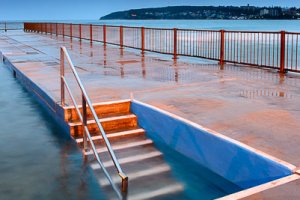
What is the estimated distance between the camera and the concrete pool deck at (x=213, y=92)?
5658 mm

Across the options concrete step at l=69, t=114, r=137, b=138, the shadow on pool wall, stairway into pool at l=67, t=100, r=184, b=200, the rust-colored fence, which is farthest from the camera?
the rust-colored fence

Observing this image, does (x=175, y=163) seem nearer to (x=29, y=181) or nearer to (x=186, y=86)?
Result: (x=29, y=181)

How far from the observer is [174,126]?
21.2 feet

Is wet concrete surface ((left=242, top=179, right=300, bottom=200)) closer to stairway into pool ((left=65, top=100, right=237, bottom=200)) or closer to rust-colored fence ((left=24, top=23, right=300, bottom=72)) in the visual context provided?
stairway into pool ((left=65, top=100, right=237, bottom=200))

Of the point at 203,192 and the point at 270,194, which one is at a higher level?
the point at 270,194

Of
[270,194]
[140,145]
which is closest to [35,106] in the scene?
[140,145]

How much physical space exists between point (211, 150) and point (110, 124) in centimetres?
228

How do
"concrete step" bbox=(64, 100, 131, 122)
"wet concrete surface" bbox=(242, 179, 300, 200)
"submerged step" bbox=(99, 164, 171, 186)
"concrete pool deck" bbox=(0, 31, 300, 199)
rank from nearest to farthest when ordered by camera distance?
1. "wet concrete surface" bbox=(242, 179, 300, 200)
2. "submerged step" bbox=(99, 164, 171, 186)
3. "concrete pool deck" bbox=(0, 31, 300, 199)
4. "concrete step" bbox=(64, 100, 131, 122)

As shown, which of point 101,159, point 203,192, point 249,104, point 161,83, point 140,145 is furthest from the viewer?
point 161,83

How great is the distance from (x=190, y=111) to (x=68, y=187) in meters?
2.54

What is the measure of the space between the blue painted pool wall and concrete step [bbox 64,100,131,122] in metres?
0.15

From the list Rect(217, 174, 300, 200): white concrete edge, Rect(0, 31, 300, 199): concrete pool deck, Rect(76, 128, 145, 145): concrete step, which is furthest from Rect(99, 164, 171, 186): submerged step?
Rect(217, 174, 300, 200): white concrete edge

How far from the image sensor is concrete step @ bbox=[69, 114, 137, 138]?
710 cm

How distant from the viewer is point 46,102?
8906mm
